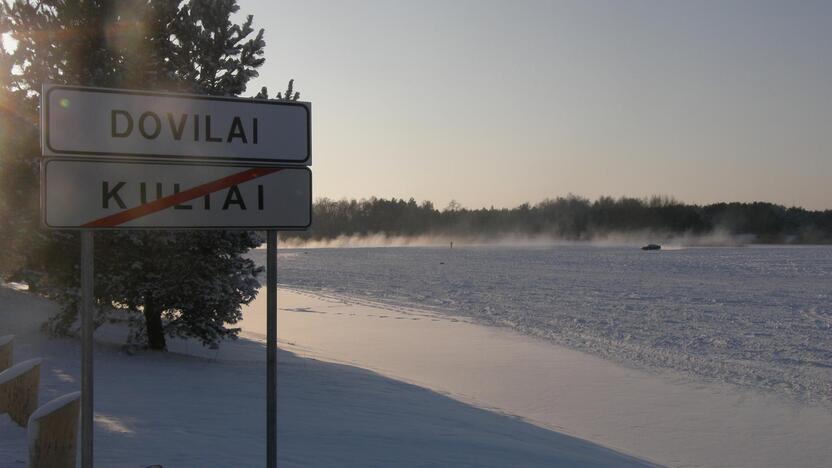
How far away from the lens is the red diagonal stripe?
384 cm

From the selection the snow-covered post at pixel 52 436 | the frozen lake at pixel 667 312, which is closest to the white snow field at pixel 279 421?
the snow-covered post at pixel 52 436

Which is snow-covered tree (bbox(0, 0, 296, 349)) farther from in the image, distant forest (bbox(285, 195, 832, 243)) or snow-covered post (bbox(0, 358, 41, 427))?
distant forest (bbox(285, 195, 832, 243))

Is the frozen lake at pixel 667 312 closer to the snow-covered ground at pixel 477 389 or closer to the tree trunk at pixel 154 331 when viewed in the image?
the snow-covered ground at pixel 477 389

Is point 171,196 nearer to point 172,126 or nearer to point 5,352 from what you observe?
point 172,126

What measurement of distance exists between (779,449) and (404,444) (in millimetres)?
4962

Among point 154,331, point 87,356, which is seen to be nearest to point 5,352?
point 154,331

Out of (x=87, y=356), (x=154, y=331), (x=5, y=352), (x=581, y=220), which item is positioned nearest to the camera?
(x=87, y=356)

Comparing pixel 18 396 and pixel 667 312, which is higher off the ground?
pixel 18 396

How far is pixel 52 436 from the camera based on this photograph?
187 inches

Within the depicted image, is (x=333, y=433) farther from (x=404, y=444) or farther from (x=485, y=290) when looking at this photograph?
(x=485, y=290)

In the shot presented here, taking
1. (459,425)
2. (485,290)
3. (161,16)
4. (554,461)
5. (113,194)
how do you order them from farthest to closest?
(485,290), (161,16), (459,425), (554,461), (113,194)

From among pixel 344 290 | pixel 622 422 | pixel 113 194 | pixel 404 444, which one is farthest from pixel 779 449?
pixel 344 290

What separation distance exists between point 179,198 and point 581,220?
568 ft

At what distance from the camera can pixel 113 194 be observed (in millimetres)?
3855
